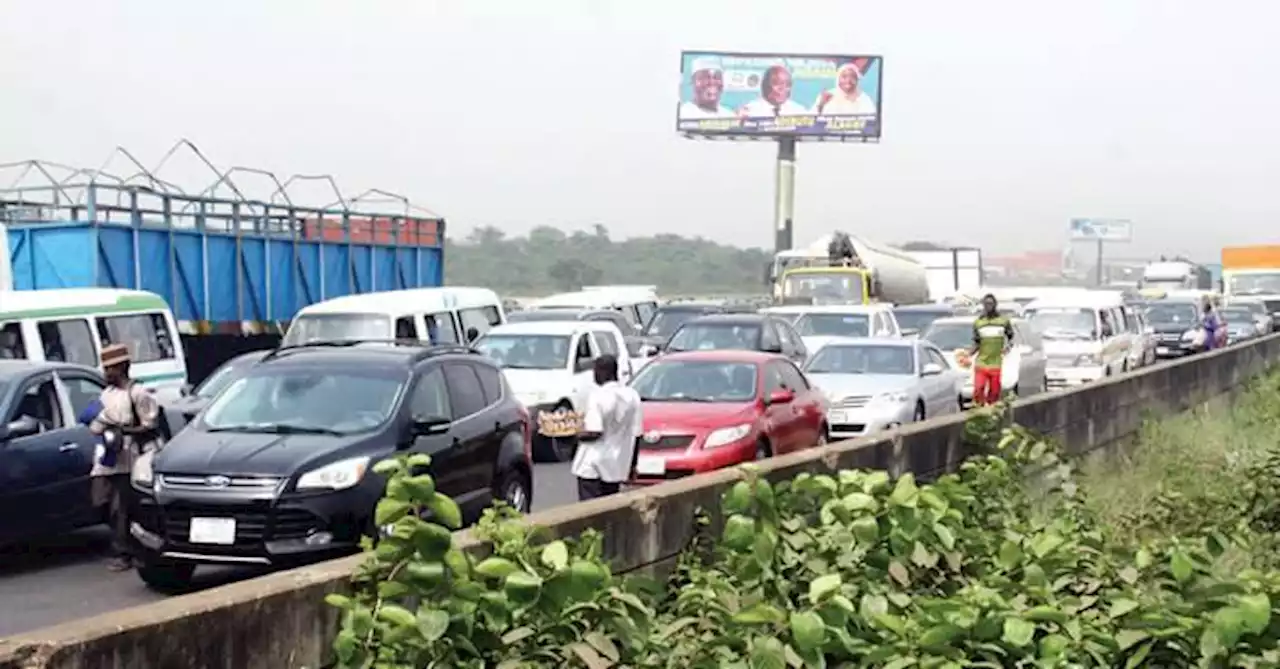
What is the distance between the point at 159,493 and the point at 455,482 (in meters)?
2.09

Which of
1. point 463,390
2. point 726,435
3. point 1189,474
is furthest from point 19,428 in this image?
point 1189,474

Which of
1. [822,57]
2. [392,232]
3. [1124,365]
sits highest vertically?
[822,57]

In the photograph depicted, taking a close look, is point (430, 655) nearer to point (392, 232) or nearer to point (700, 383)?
point (700, 383)

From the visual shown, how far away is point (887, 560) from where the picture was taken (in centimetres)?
599

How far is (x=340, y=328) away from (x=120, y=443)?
9.14 metres

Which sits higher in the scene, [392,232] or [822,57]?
[822,57]

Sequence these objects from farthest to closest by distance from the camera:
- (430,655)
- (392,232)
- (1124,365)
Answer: (1124,365) → (392,232) → (430,655)

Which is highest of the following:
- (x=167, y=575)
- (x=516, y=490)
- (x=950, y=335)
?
(x=950, y=335)

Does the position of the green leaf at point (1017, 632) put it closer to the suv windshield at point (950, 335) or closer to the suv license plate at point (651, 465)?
the suv license plate at point (651, 465)

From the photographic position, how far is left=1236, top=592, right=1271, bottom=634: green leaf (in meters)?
4.36

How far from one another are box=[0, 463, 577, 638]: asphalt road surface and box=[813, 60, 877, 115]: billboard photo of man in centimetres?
5902

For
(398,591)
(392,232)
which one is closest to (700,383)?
(398,591)

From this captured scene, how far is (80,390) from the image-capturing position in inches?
486

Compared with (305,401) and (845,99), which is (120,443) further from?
(845,99)
